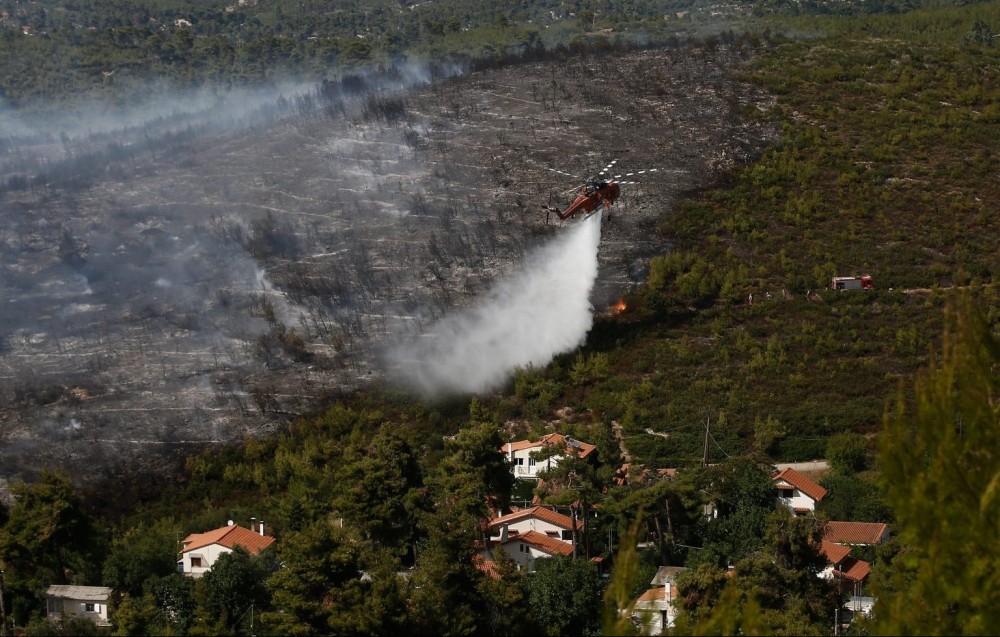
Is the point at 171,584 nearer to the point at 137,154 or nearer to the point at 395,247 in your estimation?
the point at 395,247

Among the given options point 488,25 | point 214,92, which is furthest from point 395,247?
point 488,25

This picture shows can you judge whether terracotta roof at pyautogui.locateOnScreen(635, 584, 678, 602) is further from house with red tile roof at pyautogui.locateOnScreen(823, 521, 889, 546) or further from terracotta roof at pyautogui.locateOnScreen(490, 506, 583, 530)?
house with red tile roof at pyautogui.locateOnScreen(823, 521, 889, 546)

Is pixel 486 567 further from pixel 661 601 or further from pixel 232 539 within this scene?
pixel 232 539

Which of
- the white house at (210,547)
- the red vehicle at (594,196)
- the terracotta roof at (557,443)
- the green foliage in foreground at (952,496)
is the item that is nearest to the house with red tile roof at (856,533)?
the terracotta roof at (557,443)

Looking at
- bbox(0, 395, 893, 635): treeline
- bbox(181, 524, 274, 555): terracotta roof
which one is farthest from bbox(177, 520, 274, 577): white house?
bbox(0, 395, 893, 635): treeline

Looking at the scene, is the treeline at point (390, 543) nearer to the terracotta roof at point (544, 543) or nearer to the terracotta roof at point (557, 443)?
the terracotta roof at point (544, 543)
